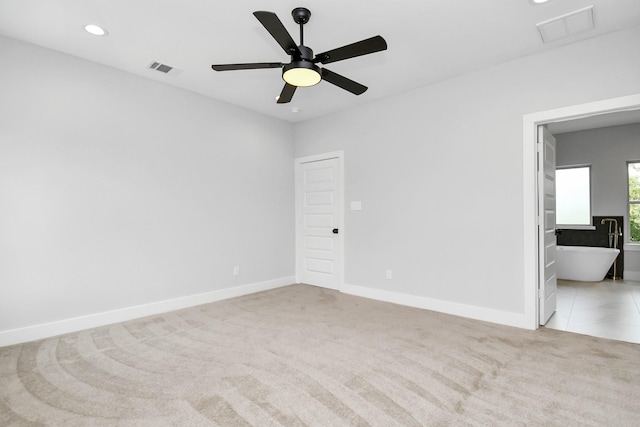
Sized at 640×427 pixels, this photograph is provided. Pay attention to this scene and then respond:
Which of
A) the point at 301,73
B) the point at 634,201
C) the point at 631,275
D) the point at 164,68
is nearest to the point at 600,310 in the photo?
the point at 631,275

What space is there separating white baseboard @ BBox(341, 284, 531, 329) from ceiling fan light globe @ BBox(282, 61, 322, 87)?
2.87 m

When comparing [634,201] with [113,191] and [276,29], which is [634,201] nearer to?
[276,29]

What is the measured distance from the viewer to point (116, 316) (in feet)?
11.6

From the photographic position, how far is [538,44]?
3.09 metres

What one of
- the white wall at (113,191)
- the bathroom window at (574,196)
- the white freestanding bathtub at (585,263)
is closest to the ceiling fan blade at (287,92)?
the white wall at (113,191)

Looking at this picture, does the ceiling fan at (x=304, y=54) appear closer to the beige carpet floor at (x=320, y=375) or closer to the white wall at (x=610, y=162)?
the beige carpet floor at (x=320, y=375)

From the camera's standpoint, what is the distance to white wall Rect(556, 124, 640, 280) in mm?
5633

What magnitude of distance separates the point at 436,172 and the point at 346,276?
1.95 meters

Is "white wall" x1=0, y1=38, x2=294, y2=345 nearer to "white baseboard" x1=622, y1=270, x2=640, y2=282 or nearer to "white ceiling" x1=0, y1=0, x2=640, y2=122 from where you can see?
"white ceiling" x1=0, y1=0, x2=640, y2=122

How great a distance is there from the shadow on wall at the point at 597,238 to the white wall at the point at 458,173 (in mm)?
3055

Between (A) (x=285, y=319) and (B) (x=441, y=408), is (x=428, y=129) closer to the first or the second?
(A) (x=285, y=319)

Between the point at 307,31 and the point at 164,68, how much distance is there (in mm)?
1726

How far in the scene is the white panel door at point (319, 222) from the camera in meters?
5.08

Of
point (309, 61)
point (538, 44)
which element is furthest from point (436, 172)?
point (309, 61)
